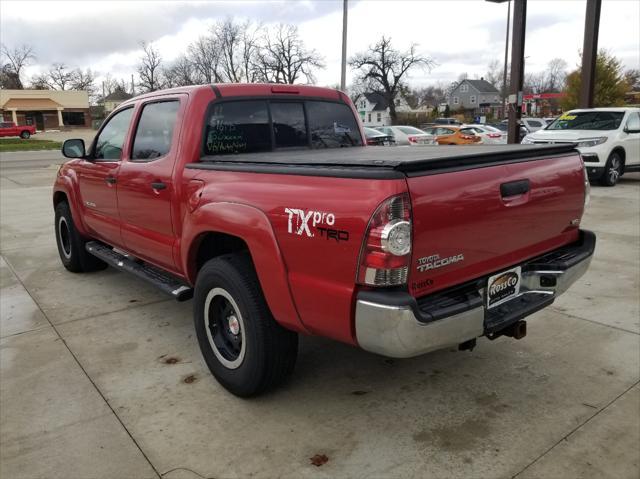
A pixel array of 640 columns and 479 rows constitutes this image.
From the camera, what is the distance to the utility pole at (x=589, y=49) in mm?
15539

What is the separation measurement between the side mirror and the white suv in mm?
10133

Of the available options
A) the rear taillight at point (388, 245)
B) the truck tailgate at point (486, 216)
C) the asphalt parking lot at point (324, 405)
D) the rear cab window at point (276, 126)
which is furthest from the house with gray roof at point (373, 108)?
the rear taillight at point (388, 245)

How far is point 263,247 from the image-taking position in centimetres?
279

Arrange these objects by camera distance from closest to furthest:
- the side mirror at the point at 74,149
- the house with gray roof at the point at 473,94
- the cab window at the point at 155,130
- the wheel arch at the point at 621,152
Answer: the cab window at the point at 155,130 → the side mirror at the point at 74,149 → the wheel arch at the point at 621,152 → the house with gray roof at the point at 473,94

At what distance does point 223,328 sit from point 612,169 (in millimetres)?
11599

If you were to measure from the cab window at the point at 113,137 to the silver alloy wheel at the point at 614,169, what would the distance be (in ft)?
36.3

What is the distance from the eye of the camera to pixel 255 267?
2932mm

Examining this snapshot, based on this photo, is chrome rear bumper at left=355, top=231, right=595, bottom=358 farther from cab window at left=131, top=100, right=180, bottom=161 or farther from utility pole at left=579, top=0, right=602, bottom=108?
utility pole at left=579, top=0, right=602, bottom=108

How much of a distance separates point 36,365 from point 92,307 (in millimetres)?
1189

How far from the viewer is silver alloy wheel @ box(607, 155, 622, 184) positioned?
12.2m

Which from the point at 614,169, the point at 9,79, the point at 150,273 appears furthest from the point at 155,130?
the point at 9,79

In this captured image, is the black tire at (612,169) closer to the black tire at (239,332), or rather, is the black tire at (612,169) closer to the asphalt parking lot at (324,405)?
the asphalt parking lot at (324,405)

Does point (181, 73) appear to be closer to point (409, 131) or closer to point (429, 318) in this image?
point (409, 131)

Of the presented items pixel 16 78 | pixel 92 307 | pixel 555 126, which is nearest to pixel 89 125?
pixel 16 78
